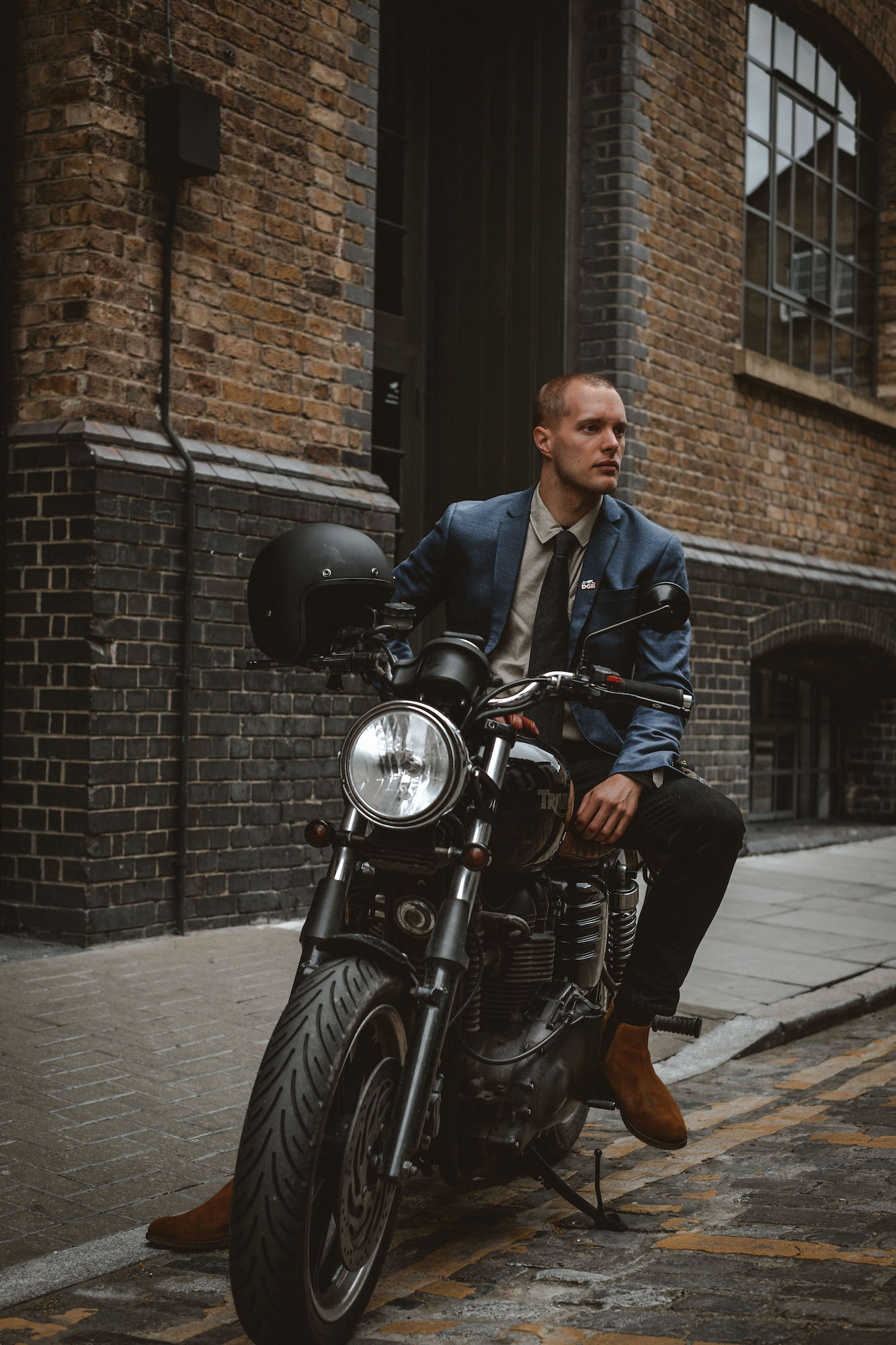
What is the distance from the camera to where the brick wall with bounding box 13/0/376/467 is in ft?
20.0

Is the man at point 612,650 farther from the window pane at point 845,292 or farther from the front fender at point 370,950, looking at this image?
the window pane at point 845,292

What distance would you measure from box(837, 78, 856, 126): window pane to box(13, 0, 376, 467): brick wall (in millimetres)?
5996

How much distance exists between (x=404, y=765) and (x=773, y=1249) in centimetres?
137

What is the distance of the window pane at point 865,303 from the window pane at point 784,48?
1900 mm

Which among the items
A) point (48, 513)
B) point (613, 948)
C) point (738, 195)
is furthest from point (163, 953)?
point (738, 195)

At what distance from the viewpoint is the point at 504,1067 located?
3.07 metres

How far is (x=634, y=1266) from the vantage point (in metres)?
3.10

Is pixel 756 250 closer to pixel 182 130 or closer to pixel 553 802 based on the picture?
pixel 182 130

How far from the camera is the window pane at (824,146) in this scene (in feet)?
39.0

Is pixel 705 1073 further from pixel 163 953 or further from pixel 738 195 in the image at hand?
pixel 738 195

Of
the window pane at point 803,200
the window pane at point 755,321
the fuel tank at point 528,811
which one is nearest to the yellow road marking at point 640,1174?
the fuel tank at point 528,811

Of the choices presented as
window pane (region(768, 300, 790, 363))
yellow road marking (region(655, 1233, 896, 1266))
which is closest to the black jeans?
yellow road marking (region(655, 1233, 896, 1266))

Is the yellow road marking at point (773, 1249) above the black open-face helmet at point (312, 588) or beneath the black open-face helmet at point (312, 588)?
beneath

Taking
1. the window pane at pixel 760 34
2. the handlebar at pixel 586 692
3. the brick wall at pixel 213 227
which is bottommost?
the handlebar at pixel 586 692
